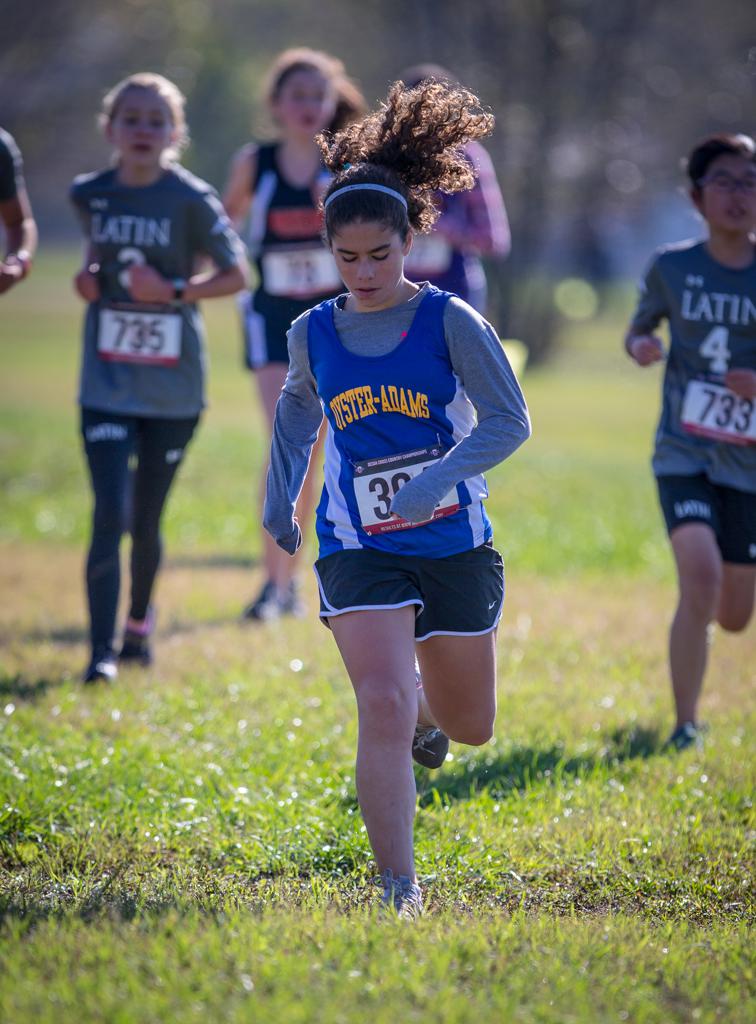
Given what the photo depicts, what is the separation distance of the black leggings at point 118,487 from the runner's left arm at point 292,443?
2191 millimetres

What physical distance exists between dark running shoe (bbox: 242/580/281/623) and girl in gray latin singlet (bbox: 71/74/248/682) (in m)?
1.43

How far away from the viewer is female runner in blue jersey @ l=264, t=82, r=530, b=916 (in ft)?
12.4

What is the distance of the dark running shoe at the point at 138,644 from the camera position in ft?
21.9

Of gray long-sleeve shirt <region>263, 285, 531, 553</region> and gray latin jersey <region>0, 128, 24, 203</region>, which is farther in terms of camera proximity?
gray latin jersey <region>0, 128, 24, 203</region>

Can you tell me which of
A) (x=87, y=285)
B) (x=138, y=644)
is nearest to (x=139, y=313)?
(x=87, y=285)

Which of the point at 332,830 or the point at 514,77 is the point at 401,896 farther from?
the point at 514,77

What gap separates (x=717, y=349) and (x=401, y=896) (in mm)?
3107

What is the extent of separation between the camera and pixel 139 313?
6.32 metres

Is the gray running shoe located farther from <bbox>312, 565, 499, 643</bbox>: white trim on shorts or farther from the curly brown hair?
the curly brown hair

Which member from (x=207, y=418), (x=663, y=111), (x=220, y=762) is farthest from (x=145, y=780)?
(x=663, y=111)

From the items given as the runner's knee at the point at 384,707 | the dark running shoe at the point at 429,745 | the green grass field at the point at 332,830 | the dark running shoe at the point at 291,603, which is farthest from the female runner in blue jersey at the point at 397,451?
the dark running shoe at the point at 291,603

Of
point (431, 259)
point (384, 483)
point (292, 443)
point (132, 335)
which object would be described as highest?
point (431, 259)

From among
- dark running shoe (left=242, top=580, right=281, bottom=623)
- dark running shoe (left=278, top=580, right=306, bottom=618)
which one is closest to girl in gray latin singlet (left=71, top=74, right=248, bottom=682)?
dark running shoe (left=242, top=580, right=281, bottom=623)

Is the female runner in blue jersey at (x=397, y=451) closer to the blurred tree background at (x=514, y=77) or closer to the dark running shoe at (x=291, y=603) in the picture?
the dark running shoe at (x=291, y=603)
